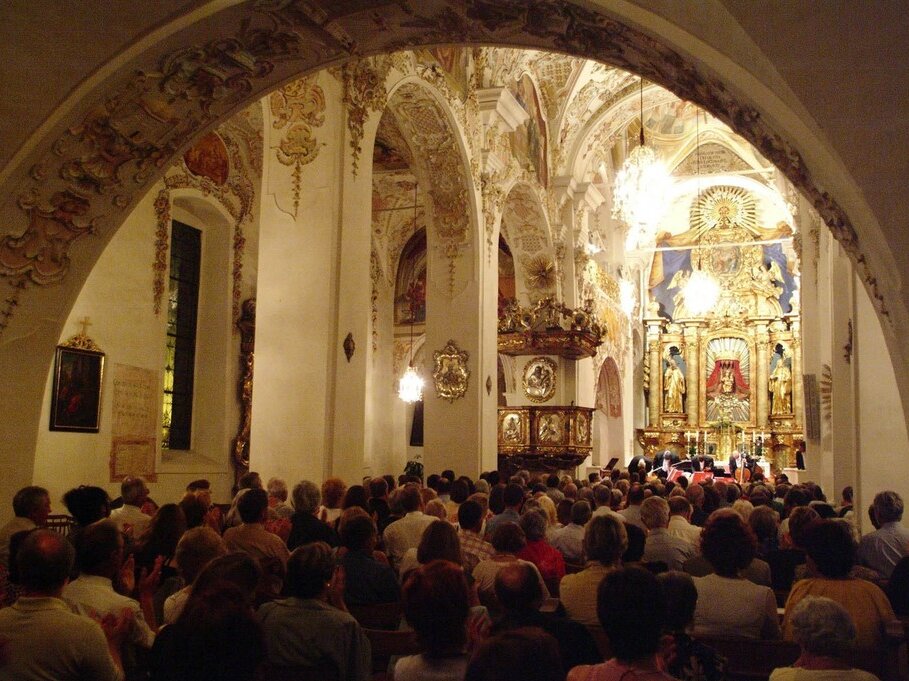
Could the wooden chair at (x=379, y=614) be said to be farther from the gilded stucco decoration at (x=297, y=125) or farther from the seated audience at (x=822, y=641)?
the gilded stucco decoration at (x=297, y=125)

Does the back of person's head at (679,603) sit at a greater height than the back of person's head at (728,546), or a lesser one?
lesser

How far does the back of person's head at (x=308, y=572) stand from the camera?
147 inches

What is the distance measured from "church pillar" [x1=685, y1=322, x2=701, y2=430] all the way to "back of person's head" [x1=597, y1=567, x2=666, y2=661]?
31.8 metres

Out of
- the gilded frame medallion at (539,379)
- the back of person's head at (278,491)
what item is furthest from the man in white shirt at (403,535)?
the gilded frame medallion at (539,379)

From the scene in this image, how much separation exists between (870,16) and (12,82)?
19.3 ft

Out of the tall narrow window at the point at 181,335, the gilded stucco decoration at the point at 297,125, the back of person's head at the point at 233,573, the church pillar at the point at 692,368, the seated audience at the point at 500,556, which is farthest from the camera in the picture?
the church pillar at the point at 692,368

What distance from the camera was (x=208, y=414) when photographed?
49.3 feet

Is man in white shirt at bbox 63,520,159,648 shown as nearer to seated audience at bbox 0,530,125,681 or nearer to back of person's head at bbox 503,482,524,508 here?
seated audience at bbox 0,530,125,681

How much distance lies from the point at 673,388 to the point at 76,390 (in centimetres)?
2583

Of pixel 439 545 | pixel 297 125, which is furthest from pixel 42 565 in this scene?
pixel 297 125

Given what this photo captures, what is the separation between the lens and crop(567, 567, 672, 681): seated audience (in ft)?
9.13

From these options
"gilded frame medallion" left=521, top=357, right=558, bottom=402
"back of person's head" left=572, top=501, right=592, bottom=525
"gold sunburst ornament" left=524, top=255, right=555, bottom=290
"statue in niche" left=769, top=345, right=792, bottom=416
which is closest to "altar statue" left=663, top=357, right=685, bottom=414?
"statue in niche" left=769, top=345, right=792, bottom=416

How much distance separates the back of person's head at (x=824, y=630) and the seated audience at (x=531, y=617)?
82 centimetres

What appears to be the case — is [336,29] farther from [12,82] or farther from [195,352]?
[195,352]
